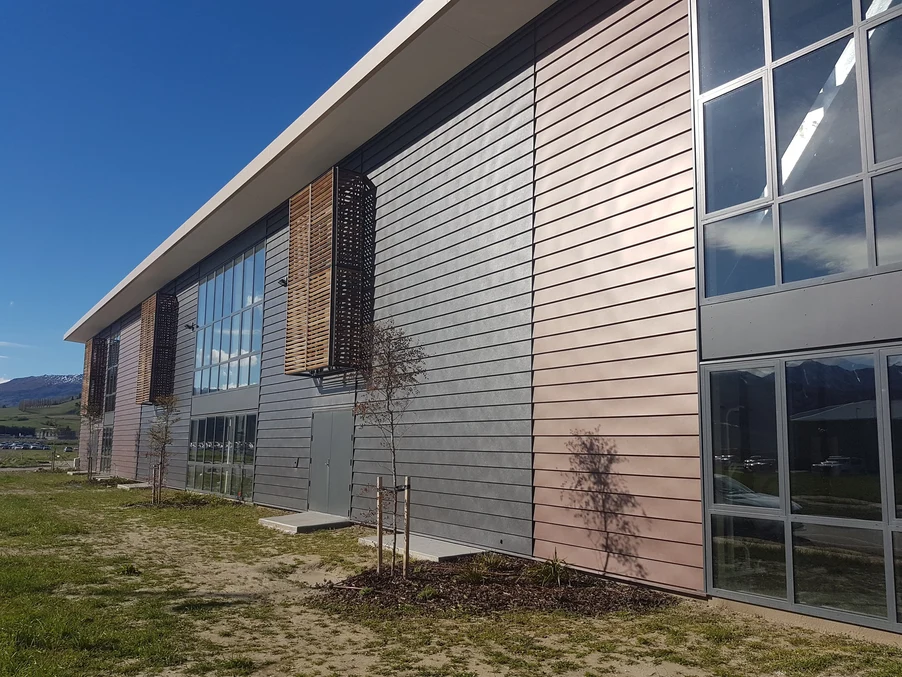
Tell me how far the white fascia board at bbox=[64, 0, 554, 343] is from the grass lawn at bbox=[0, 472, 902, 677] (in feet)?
23.9

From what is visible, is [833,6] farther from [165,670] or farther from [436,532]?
[436,532]

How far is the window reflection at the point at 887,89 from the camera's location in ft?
18.7

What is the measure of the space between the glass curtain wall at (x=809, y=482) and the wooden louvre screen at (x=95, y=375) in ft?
114

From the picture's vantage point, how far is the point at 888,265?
560cm

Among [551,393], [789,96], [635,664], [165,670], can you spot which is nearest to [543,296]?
[551,393]

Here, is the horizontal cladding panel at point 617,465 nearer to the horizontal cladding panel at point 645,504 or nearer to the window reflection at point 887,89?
the horizontal cladding panel at point 645,504

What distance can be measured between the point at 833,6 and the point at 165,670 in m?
7.51

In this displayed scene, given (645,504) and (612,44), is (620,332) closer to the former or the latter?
(645,504)

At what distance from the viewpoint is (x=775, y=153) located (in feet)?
21.4

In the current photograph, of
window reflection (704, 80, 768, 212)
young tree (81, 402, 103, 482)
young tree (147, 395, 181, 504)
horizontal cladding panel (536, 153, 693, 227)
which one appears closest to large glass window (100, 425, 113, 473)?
young tree (81, 402, 103, 482)

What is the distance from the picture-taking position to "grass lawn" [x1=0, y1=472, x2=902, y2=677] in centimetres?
480

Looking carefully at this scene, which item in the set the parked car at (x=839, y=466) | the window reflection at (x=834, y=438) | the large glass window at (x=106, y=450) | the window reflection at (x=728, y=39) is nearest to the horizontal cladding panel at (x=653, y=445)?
the window reflection at (x=834, y=438)

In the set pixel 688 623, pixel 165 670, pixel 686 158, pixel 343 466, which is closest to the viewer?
pixel 165 670

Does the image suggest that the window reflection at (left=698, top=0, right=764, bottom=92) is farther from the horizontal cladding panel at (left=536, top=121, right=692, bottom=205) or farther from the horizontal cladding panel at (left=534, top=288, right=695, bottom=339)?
the horizontal cladding panel at (left=534, top=288, right=695, bottom=339)
